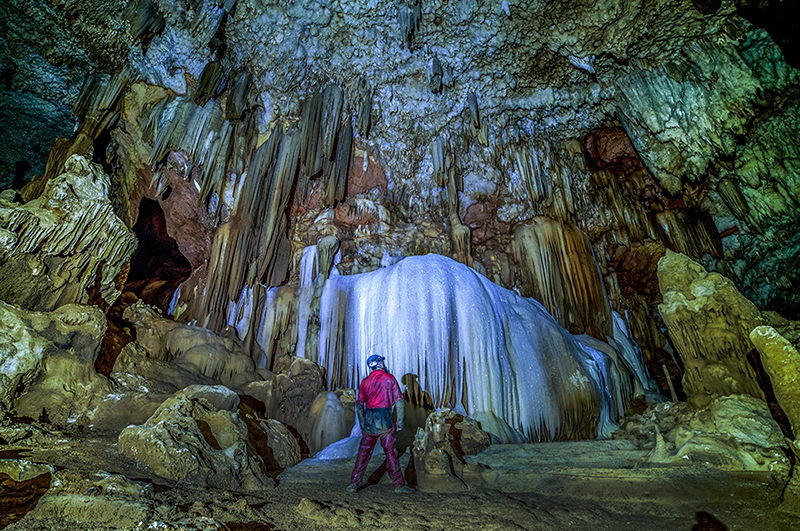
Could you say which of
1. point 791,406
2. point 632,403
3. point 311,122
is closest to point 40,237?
point 311,122

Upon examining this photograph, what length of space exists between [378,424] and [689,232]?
919 cm

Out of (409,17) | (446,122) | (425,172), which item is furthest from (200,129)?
(446,122)

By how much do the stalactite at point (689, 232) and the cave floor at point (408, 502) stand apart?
25.5 ft

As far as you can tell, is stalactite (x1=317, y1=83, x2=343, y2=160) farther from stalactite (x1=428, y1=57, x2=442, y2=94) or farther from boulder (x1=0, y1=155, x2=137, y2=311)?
boulder (x1=0, y1=155, x2=137, y2=311)

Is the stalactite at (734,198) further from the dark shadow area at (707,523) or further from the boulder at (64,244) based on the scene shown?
the boulder at (64,244)

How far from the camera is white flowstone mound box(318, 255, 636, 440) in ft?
20.7

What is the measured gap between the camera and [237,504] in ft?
7.40

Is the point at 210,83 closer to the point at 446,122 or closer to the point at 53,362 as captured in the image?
the point at 446,122

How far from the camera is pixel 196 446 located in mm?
3189

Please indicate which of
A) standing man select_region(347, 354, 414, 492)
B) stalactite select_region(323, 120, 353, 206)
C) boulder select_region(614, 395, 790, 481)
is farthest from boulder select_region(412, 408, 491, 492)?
stalactite select_region(323, 120, 353, 206)

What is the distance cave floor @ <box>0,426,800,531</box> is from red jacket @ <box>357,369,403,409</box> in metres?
0.68

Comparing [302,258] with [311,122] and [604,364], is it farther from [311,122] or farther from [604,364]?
[604,364]

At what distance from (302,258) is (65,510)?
7.48m

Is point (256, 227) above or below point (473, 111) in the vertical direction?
below
